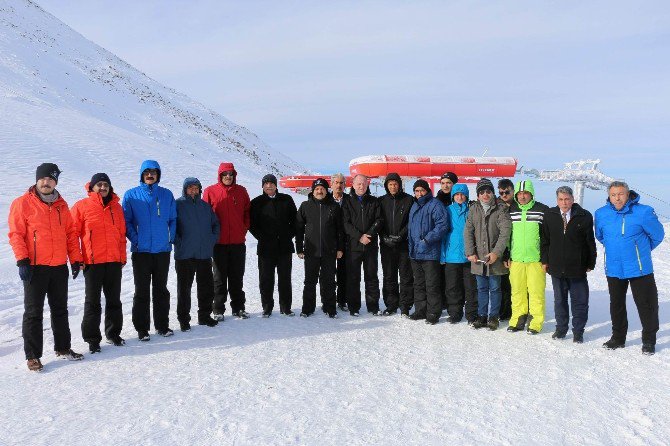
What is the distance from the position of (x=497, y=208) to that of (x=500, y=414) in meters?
2.76

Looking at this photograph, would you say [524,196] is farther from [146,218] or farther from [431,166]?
[431,166]

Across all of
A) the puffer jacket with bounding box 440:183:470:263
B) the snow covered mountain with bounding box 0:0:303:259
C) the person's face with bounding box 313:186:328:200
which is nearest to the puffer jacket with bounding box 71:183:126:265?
the person's face with bounding box 313:186:328:200

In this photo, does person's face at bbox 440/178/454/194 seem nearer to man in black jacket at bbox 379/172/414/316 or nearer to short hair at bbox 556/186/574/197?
man in black jacket at bbox 379/172/414/316

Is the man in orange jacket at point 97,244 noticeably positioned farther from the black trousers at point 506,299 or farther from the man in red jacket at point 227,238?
the black trousers at point 506,299

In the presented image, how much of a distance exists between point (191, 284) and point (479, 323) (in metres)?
3.38

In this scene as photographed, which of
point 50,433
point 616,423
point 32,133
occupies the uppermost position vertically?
point 32,133

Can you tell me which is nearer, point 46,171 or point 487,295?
point 46,171

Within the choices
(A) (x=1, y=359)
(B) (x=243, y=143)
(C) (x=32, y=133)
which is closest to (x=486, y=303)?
(A) (x=1, y=359)

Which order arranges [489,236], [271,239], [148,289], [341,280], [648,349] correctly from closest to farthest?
[648,349]
[148,289]
[489,236]
[271,239]
[341,280]

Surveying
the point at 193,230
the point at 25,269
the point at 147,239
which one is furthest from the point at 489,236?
the point at 25,269

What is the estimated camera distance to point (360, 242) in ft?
20.5

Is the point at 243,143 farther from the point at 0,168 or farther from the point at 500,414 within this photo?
the point at 500,414

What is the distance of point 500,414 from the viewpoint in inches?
134

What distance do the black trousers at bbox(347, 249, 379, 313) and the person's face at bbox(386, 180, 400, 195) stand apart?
791 millimetres
